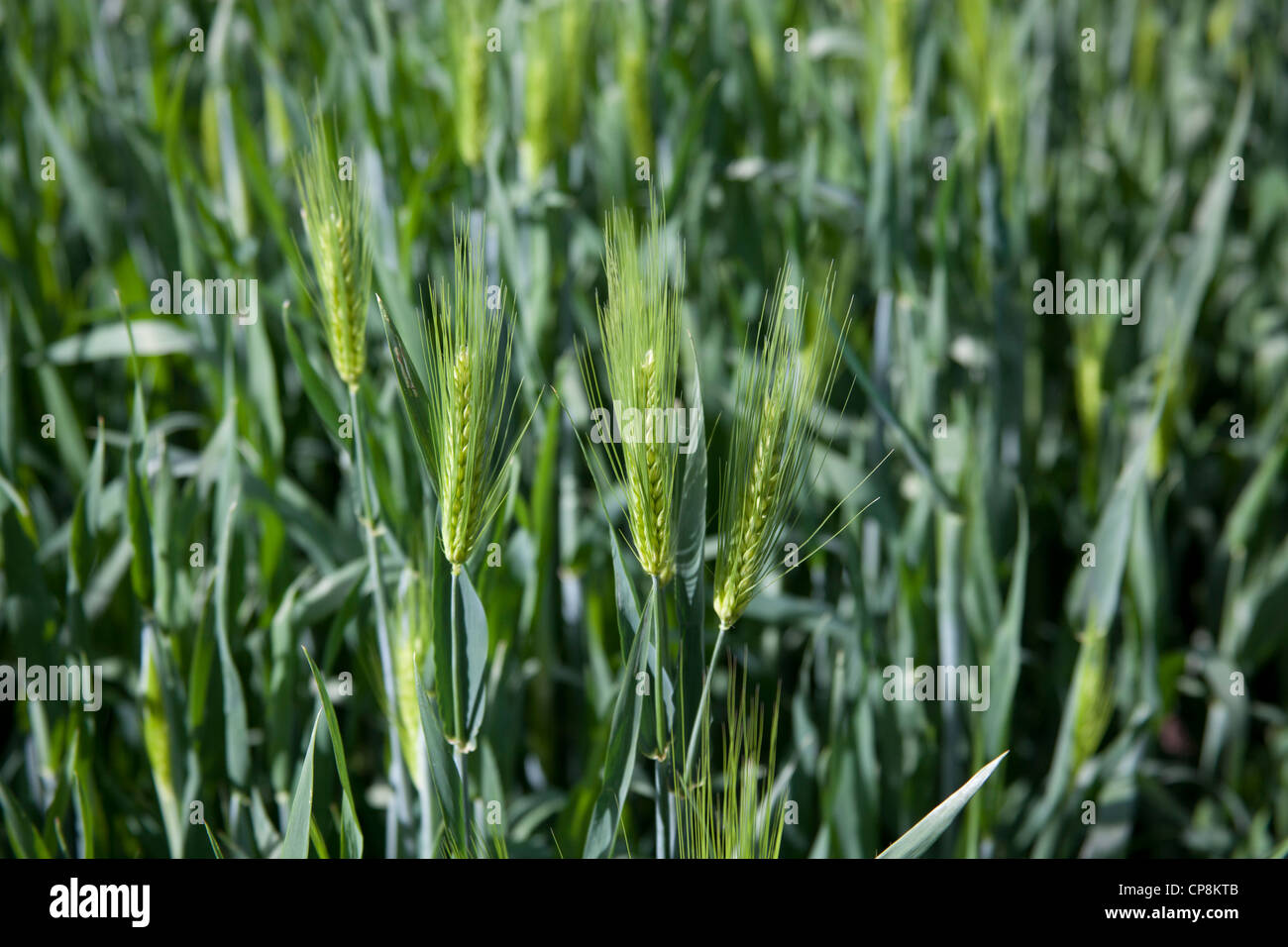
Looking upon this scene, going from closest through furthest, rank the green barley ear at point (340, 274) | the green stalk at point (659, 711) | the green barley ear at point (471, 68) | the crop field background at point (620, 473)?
the green stalk at point (659, 711), the green barley ear at point (340, 274), the crop field background at point (620, 473), the green barley ear at point (471, 68)

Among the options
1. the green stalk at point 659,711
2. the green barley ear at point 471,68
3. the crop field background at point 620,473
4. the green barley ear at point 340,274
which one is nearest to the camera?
the green stalk at point 659,711

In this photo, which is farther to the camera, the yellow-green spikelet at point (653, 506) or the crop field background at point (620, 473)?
the crop field background at point (620, 473)

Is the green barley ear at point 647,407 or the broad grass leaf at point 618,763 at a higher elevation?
the green barley ear at point 647,407

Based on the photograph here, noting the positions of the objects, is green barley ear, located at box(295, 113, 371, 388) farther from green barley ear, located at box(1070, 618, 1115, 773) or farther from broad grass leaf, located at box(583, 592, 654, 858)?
green barley ear, located at box(1070, 618, 1115, 773)

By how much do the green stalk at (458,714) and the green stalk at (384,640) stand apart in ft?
0.39

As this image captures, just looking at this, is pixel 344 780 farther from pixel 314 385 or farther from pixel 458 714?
pixel 314 385

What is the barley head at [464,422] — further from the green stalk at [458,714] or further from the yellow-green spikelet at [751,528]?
the yellow-green spikelet at [751,528]

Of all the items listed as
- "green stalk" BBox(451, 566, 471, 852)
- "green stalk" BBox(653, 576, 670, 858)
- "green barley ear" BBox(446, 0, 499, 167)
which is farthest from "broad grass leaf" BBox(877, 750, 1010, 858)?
"green barley ear" BBox(446, 0, 499, 167)

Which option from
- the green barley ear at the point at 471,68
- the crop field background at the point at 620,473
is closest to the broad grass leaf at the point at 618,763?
the crop field background at the point at 620,473

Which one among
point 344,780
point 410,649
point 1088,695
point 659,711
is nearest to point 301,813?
point 344,780

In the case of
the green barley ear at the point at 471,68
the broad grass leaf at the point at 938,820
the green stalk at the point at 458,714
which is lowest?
the broad grass leaf at the point at 938,820

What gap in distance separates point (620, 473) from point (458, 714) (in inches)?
10.6

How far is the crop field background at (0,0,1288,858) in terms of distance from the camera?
0.79 meters

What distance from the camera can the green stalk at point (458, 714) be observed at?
581 millimetres
